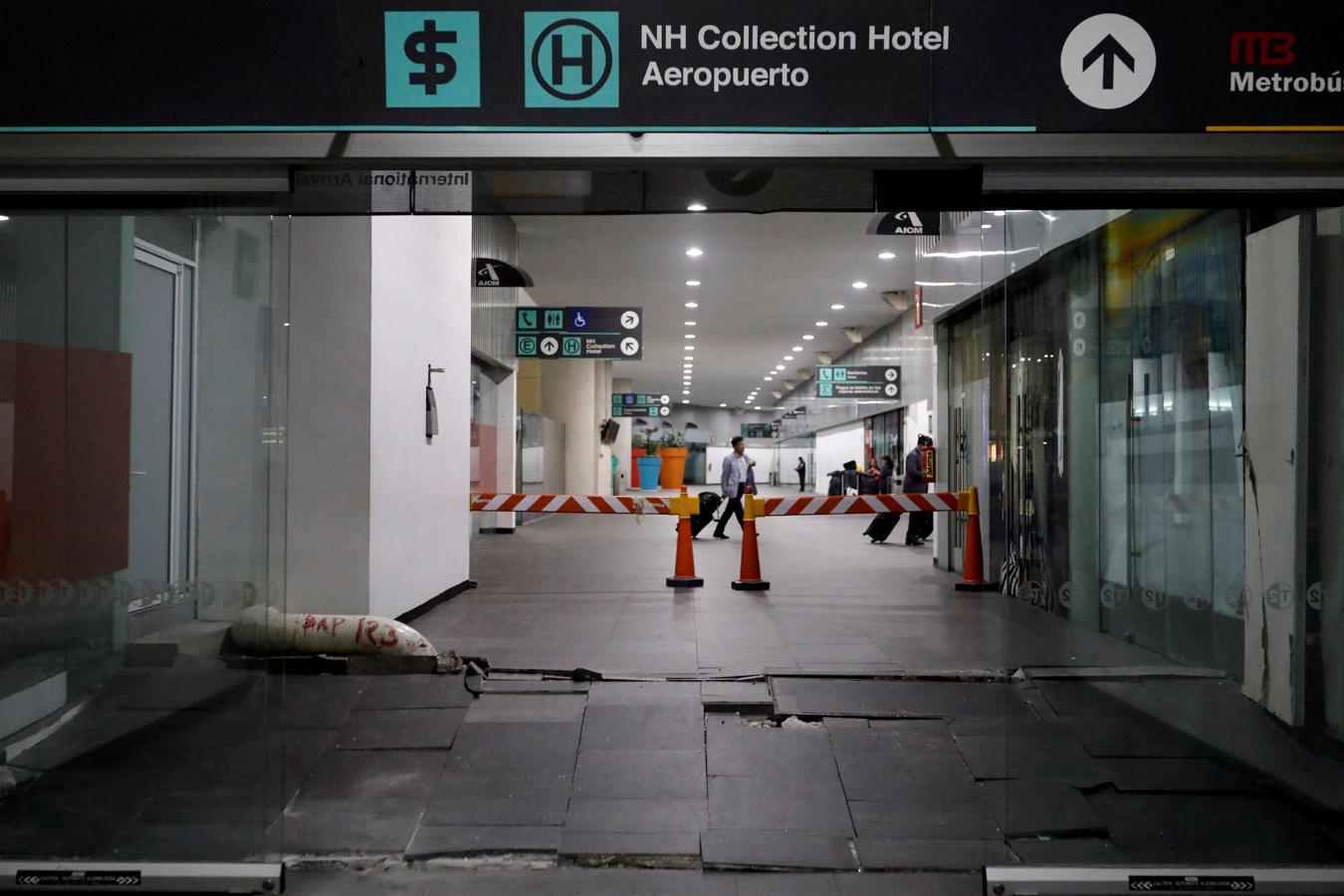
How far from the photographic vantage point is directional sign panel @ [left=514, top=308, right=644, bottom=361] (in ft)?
56.7

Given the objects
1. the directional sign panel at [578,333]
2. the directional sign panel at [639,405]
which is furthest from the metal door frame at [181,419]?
the directional sign panel at [639,405]

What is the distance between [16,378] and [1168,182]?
17.5 feet

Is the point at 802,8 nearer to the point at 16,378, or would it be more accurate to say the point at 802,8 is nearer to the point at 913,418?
the point at 16,378

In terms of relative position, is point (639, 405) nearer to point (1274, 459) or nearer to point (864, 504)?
point (864, 504)

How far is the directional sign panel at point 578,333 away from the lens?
56.7 feet

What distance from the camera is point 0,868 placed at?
3342 millimetres

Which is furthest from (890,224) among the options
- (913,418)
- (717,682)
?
(913,418)

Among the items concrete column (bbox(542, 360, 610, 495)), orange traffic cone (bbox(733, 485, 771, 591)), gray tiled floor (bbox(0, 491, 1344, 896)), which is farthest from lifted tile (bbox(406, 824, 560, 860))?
concrete column (bbox(542, 360, 610, 495))

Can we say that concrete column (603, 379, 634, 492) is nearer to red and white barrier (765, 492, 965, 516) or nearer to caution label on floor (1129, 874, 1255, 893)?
red and white barrier (765, 492, 965, 516)

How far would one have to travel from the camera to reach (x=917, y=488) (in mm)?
15227

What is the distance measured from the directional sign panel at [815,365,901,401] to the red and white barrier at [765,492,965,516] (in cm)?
1170

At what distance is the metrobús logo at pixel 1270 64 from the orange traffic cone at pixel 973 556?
7239mm

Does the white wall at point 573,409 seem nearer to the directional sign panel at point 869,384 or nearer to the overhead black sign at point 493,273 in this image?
the directional sign panel at point 869,384

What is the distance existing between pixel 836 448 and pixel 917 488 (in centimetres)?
2125
